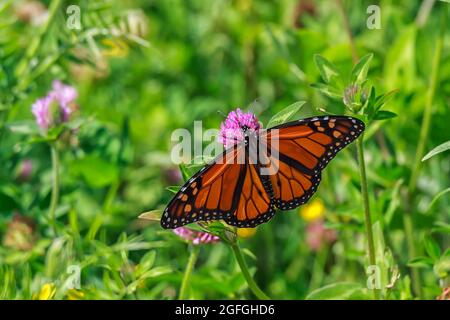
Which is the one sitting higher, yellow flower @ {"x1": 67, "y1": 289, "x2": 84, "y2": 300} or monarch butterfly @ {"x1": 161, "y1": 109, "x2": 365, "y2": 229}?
monarch butterfly @ {"x1": 161, "y1": 109, "x2": 365, "y2": 229}

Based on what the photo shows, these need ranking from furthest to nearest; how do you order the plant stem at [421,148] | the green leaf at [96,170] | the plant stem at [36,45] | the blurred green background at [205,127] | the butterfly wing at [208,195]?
the green leaf at [96,170] → the plant stem at [36,45] → the plant stem at [421,148] → the blurred green background at [205,127] → the butterfly wing at [208,195]

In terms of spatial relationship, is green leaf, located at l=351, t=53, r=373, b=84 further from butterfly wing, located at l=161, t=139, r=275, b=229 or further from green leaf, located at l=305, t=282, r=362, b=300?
green leaf, located at l=305, t=282, r=362, b=300

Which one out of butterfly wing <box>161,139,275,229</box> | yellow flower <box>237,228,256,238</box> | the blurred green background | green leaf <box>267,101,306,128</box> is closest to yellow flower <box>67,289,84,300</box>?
the blurred green background

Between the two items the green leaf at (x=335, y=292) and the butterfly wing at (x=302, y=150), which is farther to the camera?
the green leaf at (x=335, y=292)

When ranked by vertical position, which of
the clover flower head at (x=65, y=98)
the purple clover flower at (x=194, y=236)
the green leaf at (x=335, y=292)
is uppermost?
the clover flower head at (x=65, y=98)

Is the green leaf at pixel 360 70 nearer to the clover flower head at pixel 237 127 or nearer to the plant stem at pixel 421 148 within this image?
the clover flower head at pixel 237 127

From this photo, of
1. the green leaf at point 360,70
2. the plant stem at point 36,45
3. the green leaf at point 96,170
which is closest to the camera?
the green leaf at point 360,70

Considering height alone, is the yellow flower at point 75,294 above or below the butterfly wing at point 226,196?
below

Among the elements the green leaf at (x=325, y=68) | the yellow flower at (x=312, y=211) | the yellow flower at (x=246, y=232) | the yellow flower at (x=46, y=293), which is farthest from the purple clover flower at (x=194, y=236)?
the yellow flower at (x=312, y=211)
